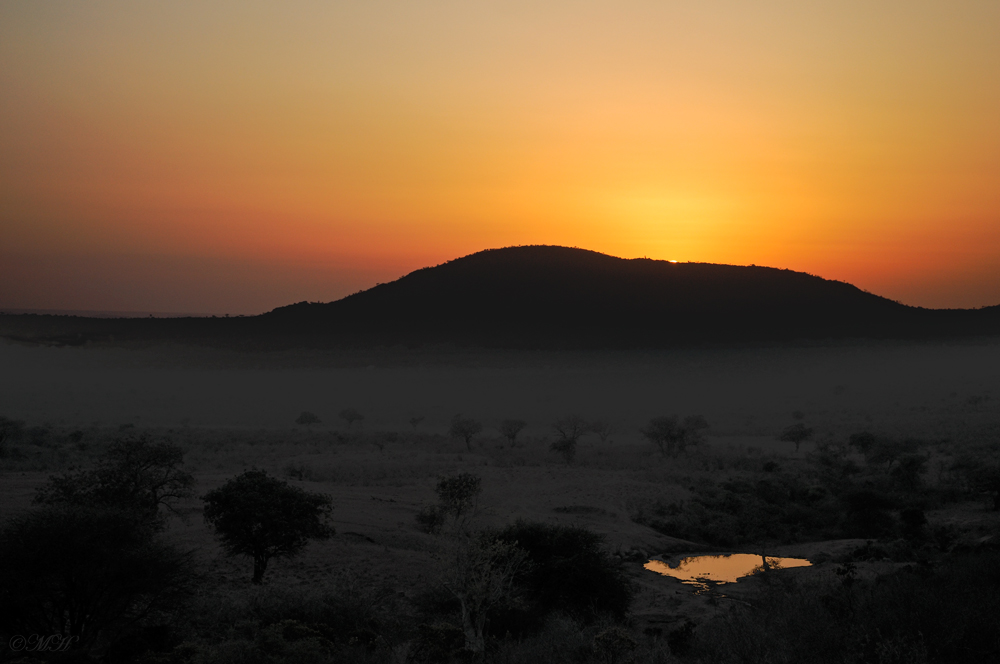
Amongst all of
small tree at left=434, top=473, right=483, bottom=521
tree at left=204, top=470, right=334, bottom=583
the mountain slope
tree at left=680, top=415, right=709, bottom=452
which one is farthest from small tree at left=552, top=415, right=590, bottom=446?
the mountain slope

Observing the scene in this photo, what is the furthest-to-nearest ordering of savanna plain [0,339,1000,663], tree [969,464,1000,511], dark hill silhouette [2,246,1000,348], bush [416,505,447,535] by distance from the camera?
dark hill silhouette [2,246,1000,348] → tree [969,464,1000,511] → bush [416,505,447,535] → savanna plain [0,339,1000,663]

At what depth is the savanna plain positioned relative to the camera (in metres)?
13.0

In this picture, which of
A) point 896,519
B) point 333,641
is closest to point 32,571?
point 333,641

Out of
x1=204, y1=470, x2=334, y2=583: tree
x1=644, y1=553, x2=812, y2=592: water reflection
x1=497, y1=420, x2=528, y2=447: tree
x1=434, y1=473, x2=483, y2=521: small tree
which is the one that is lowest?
x1=644, y1=553, x2=812, y2=592: water reflection

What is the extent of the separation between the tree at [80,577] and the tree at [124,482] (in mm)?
5640

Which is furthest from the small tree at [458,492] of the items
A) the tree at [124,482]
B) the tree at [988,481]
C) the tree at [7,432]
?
the tree at [7,432]

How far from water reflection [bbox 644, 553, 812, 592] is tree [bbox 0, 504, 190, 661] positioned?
16.1 meters

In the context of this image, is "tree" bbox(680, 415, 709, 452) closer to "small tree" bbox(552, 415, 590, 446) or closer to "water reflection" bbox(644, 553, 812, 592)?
"small tree" bbox(552, 415, 590, 446)

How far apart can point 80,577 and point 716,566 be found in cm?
2042

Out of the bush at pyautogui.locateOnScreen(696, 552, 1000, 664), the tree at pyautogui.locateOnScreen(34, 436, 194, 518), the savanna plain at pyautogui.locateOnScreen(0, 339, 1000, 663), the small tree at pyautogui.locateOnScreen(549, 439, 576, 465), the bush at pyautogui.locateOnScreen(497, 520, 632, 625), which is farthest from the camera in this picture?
the small tree at pyautogui.locateOnScreen(549, 439, 576, 465)

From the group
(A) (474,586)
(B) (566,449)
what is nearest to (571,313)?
(B) (566,449)

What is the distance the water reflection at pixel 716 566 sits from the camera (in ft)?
74.1

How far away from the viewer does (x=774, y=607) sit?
15617 millimetres

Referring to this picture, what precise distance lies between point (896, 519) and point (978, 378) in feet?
382
